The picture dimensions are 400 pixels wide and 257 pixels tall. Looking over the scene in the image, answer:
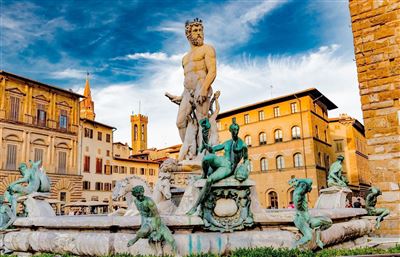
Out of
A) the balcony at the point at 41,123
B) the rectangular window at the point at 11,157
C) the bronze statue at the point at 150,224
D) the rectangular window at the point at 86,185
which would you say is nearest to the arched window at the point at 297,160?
the rectangular window at the point at 86,185

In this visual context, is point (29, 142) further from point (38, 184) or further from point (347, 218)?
point (347, 218)

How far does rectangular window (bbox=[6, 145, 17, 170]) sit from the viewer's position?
38.0m

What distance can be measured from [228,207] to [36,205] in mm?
4432

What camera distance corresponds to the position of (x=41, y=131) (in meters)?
42.1

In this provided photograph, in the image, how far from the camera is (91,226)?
546cm

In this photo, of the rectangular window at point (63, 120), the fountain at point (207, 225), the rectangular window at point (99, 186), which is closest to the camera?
the fountain at point (207, 225)

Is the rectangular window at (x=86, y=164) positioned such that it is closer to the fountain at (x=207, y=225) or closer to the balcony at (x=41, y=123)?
the balcony at (x=41, y=123)

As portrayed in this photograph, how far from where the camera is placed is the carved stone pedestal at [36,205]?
738cm

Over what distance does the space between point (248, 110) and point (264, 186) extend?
10267 millimetres

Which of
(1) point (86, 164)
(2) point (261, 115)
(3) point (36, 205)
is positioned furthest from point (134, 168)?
(3) point (36, 205)

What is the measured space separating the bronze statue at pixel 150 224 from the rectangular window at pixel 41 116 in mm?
41475

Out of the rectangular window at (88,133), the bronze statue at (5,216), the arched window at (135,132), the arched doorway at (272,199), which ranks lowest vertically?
the arched doorway at (272,199)

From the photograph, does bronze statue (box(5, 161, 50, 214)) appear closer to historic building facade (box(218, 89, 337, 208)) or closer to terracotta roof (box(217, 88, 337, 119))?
historic building facade (box(218, 89, 337, 208))

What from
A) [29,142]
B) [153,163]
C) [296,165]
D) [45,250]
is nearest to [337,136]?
[296,165]
